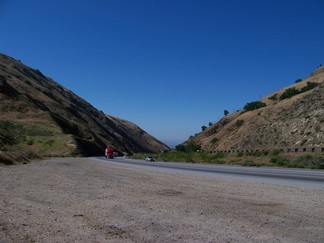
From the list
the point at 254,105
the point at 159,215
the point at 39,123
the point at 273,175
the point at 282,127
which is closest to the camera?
the point at 159,215

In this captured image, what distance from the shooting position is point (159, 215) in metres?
10.7

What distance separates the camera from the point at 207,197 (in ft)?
47.0

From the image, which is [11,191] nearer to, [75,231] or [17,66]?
[75,231]

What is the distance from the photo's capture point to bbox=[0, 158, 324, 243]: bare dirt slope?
842cm

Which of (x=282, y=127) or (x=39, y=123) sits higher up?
(x=39, y=123)

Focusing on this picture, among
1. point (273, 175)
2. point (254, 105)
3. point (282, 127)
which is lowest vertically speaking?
point (273, 175)

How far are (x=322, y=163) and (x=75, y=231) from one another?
92.6 ft

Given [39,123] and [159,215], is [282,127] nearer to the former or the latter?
[39,123]

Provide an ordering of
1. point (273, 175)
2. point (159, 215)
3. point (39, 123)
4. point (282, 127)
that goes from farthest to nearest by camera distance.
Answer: point (39, 123) → point (282, 127) → point (273, 175) → point (159, 215)

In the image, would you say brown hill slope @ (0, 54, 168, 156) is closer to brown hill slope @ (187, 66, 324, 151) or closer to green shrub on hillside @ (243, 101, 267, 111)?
brown hill slope @ (187, 66, 324, 151)

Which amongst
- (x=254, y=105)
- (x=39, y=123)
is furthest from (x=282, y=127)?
(x=39, y=123)

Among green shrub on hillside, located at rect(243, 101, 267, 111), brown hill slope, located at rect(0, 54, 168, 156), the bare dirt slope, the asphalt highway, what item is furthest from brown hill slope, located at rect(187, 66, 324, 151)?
the bare dirt slope

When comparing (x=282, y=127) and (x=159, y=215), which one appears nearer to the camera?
(x=159, y=215)

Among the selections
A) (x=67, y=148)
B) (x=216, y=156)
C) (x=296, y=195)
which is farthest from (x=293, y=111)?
(x=296, y=195)
